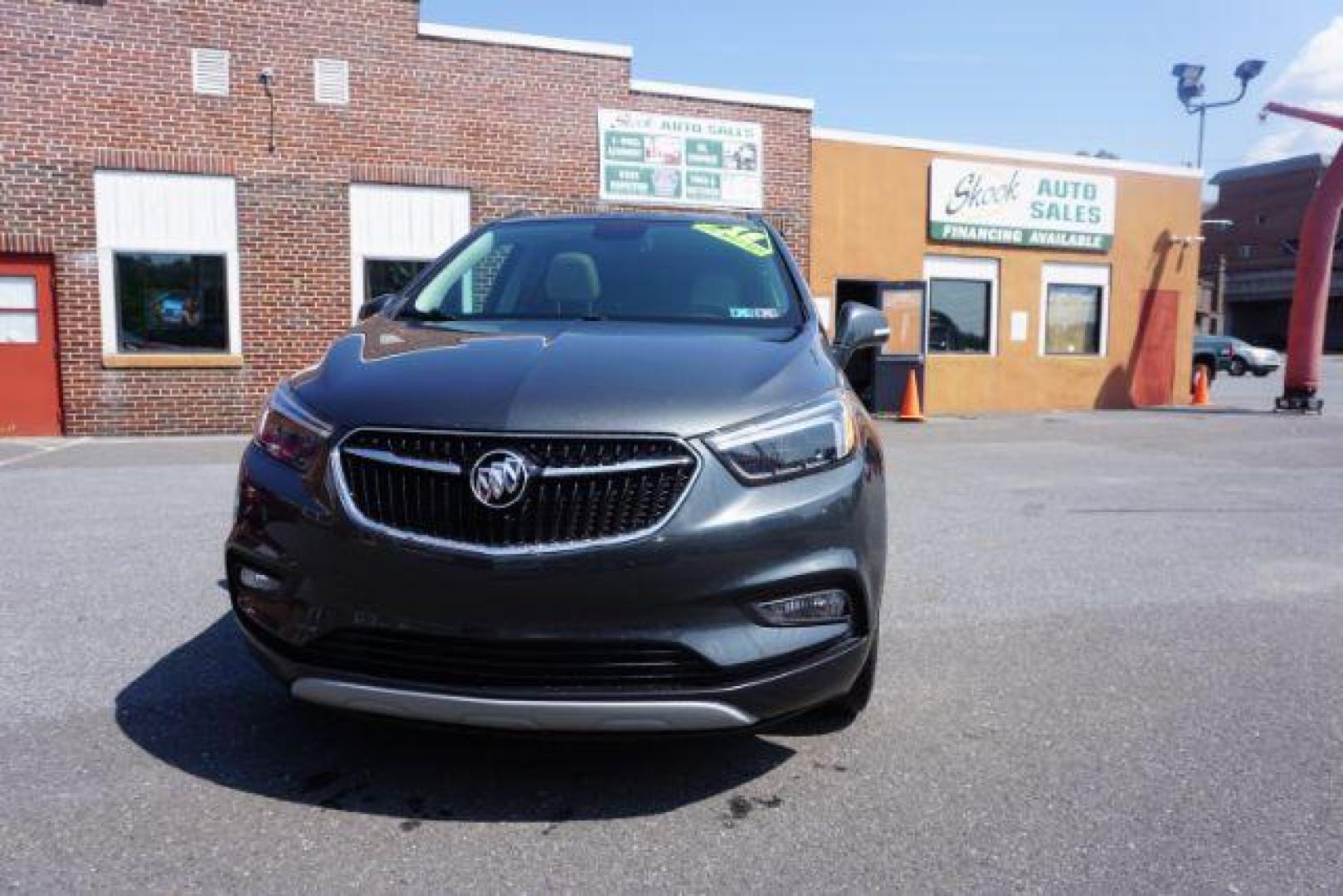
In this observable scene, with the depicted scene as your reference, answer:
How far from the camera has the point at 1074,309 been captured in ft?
62.9

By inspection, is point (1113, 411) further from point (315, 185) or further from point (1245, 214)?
point (1245, 214)

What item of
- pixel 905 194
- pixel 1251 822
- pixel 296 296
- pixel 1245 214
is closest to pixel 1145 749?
pixel 1251 822

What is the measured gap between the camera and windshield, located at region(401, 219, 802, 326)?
3.76 metres

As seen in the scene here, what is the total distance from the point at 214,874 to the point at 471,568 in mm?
928

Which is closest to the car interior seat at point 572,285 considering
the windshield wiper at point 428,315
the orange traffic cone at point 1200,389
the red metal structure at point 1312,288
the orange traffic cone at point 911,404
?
the windshield wiper at point 428,315

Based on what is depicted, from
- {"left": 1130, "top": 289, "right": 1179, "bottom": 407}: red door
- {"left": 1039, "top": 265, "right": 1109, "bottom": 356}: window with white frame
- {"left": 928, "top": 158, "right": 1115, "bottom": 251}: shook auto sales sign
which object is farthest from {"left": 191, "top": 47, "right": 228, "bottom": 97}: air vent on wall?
{"left": 1130, "top": 289, "right": 1179, "bottom": 407}: red door

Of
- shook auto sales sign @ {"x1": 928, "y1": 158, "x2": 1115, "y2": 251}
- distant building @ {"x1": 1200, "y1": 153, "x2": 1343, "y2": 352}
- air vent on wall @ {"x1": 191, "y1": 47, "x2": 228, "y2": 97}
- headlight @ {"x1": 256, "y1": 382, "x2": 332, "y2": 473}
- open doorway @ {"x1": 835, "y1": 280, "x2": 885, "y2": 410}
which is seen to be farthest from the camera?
distant building @ {"x1": 1200, "y1": 153, "x2": 1343, "y2": 352}

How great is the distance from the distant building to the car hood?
64.8 metres

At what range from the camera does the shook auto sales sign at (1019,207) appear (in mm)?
17438

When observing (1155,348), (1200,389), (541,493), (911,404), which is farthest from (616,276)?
(1200,389)

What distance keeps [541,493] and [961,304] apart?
54.9 ft

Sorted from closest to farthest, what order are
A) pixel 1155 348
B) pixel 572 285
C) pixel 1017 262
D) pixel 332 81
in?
pixel 572 285
pixel 332 81
pixel 1017 262
pixel 1155 348

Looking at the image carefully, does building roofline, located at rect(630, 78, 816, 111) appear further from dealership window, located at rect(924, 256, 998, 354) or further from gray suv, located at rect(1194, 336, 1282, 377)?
gray suv, located at rect(1194, 336, 1282, 377)

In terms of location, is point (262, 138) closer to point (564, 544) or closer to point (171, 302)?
point (171, 302)
